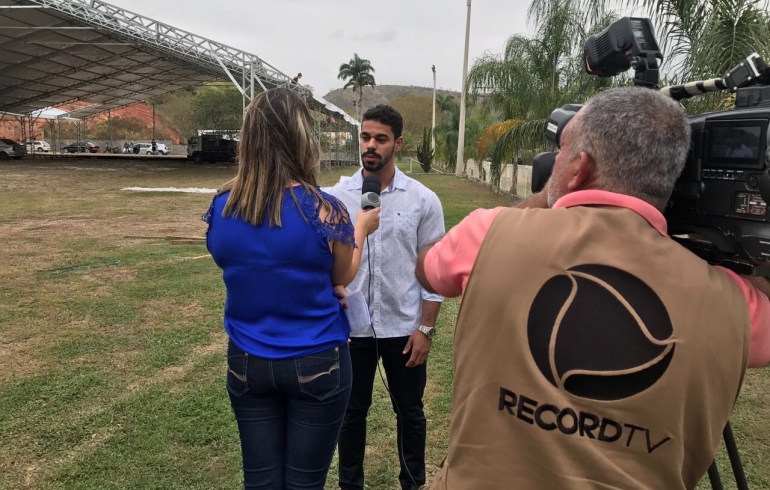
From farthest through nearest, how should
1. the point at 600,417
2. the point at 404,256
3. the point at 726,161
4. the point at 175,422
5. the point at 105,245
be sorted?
the point at 105,245 < the point at 175,422 < the point at 404,256 < the point at 726,161 < the point at 600,417

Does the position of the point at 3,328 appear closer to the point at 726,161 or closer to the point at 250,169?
the point at 250,169

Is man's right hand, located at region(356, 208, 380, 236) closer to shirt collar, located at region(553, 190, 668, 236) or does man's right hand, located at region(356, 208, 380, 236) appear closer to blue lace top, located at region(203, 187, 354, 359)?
blue lace top, located at region(203, 187, 354, 359)

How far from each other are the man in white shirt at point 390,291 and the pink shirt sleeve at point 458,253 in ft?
4.30

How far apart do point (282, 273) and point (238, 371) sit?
14.6 inches

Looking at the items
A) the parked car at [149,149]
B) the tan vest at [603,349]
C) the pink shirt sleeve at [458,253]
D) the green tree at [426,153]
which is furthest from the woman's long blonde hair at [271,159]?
the parked car at [149,149]

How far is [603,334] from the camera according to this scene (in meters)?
1.00

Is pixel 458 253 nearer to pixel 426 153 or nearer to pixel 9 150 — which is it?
pixel 9 150

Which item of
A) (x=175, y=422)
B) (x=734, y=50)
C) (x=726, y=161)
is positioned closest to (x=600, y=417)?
(x=726, y=161)

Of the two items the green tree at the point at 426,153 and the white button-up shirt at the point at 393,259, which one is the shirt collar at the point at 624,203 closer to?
the white button-up shirt at the point at 393,259

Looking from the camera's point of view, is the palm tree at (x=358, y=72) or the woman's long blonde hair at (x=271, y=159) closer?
the woman's long blonde hair at (x=271, y=159)

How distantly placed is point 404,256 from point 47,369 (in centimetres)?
313

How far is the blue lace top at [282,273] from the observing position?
171cm

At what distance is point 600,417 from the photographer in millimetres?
1011

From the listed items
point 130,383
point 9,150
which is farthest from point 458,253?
point 9,150
